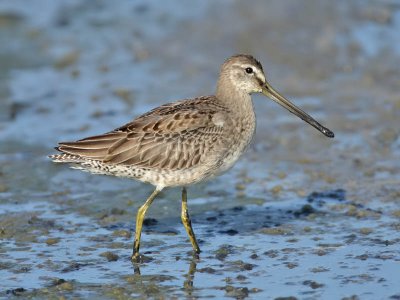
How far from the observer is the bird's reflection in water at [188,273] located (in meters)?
6.61

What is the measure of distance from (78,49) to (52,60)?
0.48m

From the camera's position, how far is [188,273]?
22.6 ft

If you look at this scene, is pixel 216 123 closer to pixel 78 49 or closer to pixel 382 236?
pixel 382 236

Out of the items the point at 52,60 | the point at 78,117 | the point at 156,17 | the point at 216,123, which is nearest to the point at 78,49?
the point at 52,60

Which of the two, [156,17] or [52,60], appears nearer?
[52,60]

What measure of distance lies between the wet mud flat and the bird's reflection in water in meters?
0.01

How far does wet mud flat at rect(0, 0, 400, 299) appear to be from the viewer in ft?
22.5

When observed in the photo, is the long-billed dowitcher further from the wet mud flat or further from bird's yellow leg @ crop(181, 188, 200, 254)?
the wet mud flat

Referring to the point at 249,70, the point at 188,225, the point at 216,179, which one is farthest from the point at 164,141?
the point at 216,179

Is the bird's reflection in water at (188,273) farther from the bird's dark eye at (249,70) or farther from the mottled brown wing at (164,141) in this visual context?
the bird's dark eye at (249,70)

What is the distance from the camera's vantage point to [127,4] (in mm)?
14328

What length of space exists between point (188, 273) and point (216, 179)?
2247 millimetres

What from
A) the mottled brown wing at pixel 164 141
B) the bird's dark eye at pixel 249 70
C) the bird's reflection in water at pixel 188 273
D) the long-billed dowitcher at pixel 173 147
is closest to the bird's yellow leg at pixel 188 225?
the long-billed dowitcher at pixel 173 147

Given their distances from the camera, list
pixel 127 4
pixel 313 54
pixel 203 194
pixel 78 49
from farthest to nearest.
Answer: pixel 127 4 < pixel 78 49 < pixel 313 54 < pixel 203 194
